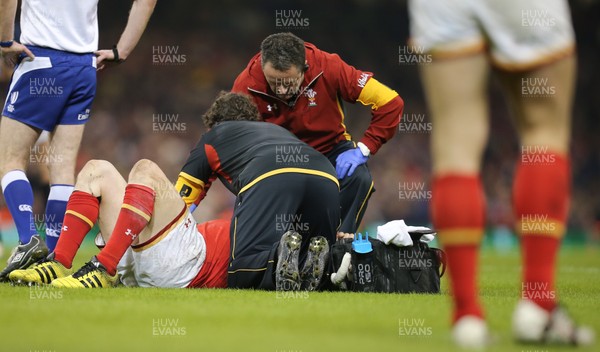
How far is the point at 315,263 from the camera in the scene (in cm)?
528

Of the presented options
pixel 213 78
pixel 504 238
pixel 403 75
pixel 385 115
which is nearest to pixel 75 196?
pixel 385 115

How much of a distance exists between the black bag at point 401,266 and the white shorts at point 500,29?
2.18 meters

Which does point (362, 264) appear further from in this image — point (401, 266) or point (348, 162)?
point (348, 162)

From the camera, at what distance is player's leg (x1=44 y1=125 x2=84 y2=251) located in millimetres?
6363

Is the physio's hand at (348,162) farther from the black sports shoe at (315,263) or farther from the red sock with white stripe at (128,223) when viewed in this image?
the red sock with white stripe at (128,223)

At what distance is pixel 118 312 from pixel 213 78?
15646 mm

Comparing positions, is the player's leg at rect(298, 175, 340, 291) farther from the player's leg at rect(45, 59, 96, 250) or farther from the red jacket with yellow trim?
the player's leg at rect(45, 59, 96, 250)

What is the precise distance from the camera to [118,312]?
4.08m

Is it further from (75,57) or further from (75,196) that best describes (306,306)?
(75,57)

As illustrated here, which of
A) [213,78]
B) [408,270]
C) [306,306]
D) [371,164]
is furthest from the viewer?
[213,78]

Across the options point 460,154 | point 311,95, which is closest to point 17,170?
point 311,95

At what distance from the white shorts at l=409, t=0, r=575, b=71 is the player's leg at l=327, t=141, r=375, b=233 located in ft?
10.8

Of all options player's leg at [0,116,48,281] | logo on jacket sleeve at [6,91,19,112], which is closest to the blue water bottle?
player's leg at [0,116,48,281]

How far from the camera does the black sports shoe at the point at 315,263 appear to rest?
17.2ft
